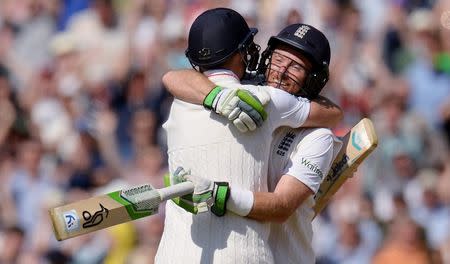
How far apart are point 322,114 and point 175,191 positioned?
890 millimetres

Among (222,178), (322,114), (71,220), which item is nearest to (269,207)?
(222,178)

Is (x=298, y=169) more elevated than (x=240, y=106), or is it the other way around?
(x=240, y=106)

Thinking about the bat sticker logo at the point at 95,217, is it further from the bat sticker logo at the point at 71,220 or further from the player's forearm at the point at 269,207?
the player's forearm at the point at 269,207

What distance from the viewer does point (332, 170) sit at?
18.1 feet

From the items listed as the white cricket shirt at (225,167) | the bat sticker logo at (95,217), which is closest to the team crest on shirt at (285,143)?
the white cricket shirt at (225,167)

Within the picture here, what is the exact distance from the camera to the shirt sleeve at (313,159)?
16.4 ft

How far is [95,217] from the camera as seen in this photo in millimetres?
4527

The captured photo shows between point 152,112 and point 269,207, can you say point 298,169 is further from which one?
point 152,112

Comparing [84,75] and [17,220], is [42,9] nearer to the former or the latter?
[84,75]

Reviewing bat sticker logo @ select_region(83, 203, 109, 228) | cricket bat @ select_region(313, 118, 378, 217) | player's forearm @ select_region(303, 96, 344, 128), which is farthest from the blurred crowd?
bat sticker logo @ select_region(83, 203, 109, 228)

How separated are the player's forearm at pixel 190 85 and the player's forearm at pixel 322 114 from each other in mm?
508

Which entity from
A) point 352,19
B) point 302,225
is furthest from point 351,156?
point 352,19

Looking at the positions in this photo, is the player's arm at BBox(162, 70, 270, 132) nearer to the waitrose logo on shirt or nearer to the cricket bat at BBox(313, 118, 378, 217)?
the waitrose logo on shirt

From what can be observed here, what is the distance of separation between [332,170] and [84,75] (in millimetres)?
6226
